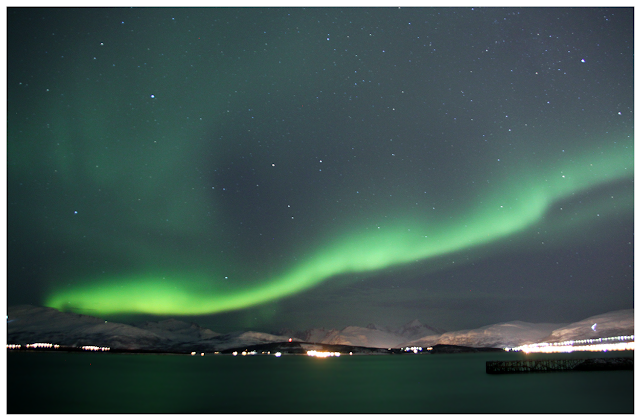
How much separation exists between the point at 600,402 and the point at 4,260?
1623 inches

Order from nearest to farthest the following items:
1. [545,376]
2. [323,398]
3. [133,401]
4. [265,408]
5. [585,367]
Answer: [265,408] < [133,401] < [323,398] < [545,376] < [585,367]

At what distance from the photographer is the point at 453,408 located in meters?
35.7

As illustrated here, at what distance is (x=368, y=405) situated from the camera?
127 feet

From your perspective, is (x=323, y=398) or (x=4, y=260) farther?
(x=323, y=398)

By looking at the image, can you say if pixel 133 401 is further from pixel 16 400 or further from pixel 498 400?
pixel 498 400

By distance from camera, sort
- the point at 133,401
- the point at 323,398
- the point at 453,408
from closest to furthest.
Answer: the point at 453,408, the point at 133,401, the point at 323,398

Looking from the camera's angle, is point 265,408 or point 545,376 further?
point 545,376

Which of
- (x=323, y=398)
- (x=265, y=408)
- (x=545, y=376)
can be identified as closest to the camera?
(x=265, y=408)

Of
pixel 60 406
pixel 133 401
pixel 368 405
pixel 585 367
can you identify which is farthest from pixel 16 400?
pixel 585 367

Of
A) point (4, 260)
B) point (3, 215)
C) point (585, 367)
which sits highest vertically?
point (3, 215)

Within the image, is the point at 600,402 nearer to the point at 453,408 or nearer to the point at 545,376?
the point at 453,408

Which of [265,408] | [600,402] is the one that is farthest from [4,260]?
[600,402]

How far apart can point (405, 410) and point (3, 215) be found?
3030 cm

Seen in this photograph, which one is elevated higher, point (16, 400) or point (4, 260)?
point (4, 260)
